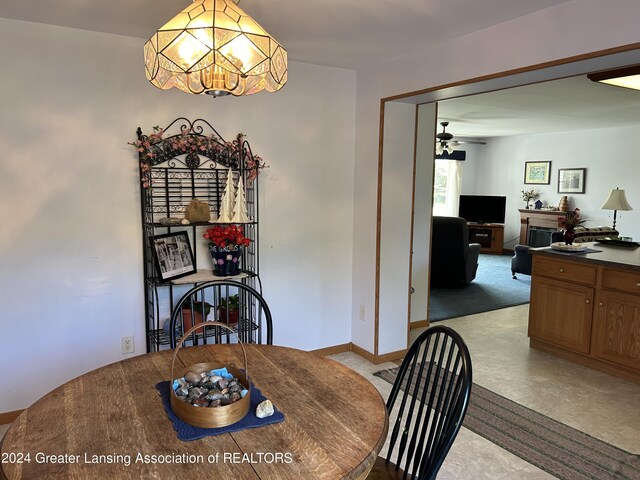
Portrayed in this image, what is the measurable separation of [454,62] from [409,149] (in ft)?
2.99

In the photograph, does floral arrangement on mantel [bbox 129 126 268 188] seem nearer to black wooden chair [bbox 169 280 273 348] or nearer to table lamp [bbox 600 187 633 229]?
black wooden chair [bbox 169 280 273 348]

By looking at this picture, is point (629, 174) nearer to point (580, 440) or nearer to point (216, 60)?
point (580, 440)

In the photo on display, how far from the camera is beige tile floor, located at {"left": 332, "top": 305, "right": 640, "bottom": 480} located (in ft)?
7.93

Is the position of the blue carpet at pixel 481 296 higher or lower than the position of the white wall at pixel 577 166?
lower

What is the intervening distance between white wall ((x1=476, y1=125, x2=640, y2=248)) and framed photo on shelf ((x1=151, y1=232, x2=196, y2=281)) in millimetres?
6845

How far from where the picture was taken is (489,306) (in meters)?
5.39

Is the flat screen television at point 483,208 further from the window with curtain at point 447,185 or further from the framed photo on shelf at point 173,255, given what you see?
the framed photo on shelf at point 173,255

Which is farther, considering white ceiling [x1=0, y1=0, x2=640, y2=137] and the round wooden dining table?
white ceiling [x1=0, y1=0, x2=640, y2=137]

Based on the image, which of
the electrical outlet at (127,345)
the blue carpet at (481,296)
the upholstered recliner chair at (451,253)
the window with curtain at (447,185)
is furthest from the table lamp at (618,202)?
the electrical outlet at (127,345)

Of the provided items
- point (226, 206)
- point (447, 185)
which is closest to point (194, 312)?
Answer: point (226, 206)

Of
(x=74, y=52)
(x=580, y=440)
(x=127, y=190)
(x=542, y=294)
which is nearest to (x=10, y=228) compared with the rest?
(x=127, y=190)

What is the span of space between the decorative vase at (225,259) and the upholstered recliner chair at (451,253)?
3445 mm

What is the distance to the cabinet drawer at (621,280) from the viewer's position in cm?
332

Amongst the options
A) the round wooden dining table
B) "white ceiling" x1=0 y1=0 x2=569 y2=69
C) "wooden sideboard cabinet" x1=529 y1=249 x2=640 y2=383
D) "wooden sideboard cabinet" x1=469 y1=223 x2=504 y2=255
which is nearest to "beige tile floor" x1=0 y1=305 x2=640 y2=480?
"wooden sideboard cabinet" x1=529 y1=249 x2=640 y2=383
